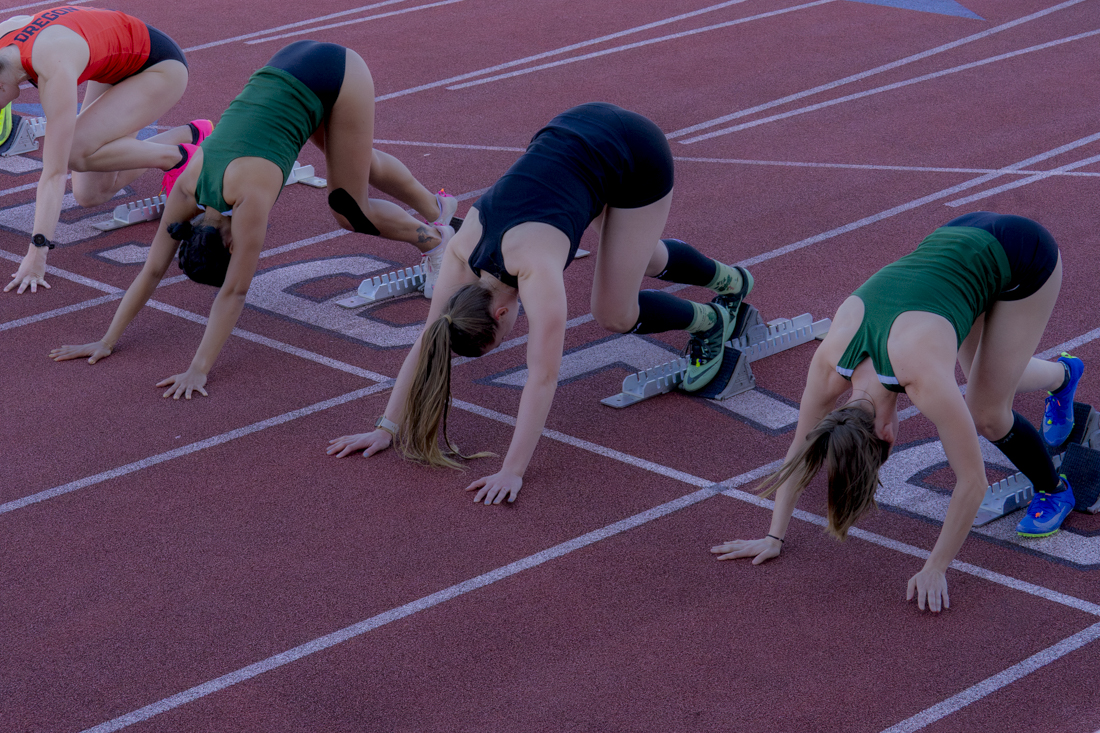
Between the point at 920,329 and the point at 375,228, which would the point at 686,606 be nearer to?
the point at 920,329

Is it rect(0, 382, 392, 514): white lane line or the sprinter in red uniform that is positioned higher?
the sprinter in red uniform

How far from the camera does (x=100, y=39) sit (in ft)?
24.3

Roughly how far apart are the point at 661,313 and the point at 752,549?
1416 millimetres

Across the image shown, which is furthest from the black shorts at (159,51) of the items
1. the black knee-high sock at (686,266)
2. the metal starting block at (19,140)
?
the black knee-high sock at (686,266)

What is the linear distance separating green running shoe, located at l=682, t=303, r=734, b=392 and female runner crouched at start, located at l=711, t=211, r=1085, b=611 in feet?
4.63

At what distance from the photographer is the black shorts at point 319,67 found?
628 centimetres

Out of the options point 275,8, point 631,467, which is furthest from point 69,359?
point 275,8

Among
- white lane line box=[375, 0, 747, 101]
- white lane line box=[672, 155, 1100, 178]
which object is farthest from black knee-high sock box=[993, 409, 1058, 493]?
white lane line box=[375, 0, 747, 101]

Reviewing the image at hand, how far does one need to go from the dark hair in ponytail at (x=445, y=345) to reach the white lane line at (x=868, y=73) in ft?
18.8

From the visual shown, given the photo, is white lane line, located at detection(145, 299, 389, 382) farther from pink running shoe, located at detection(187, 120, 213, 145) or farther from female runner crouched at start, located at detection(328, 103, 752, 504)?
pink running shoe, located at detection(187, 120, 213, 145)

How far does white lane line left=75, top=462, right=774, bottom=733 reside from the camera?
13.3ft

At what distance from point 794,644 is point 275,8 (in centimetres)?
1254

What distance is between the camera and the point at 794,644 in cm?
429

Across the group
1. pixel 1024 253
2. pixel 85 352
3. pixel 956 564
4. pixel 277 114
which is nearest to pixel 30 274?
pixel 85 352
